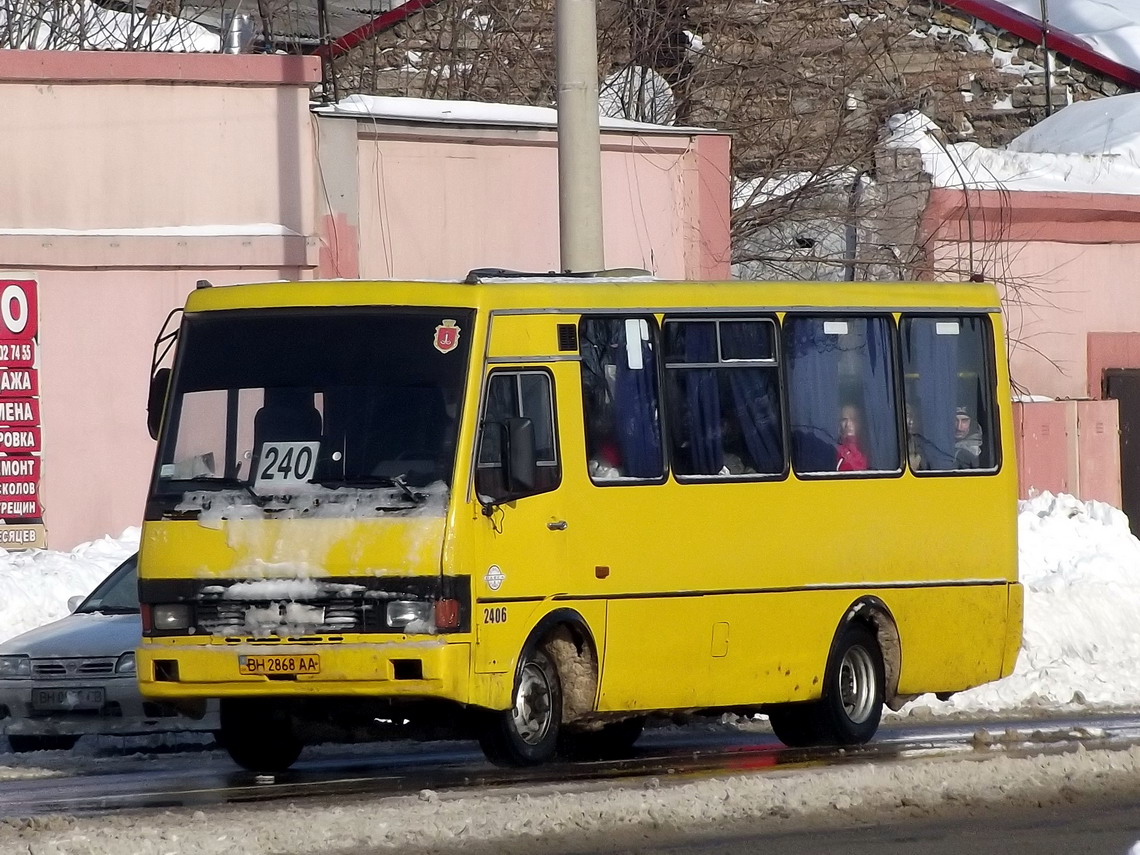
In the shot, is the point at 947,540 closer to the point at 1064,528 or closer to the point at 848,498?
the point at 848,498

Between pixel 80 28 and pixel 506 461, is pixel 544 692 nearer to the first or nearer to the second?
pixel 506 461

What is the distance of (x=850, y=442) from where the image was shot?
12688mm

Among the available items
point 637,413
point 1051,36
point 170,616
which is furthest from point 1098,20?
point 170,616

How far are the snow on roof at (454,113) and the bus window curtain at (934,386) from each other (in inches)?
265

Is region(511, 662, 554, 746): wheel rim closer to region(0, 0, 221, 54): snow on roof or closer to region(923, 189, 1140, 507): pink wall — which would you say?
region(923, 189, 1140, 507): pink wall

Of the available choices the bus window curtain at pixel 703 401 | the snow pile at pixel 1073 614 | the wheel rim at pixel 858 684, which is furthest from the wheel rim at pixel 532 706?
the snow pile at pixel 1073 614

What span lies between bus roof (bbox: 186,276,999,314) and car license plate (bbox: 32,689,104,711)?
9.36ft

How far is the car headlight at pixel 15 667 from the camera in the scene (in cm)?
1291

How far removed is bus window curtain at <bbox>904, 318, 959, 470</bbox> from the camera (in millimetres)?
13125

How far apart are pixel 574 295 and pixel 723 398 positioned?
1247mm

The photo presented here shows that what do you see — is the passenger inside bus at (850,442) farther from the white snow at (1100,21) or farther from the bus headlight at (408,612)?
the white snow at (1100,21)

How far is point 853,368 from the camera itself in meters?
12.8

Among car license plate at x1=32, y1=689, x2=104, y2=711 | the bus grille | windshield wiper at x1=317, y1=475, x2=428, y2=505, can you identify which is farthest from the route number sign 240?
car license plate at x1=32, y1=689, x2=104, y2=711

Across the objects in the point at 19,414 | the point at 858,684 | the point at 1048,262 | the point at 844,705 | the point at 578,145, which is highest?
the point at 578,145
